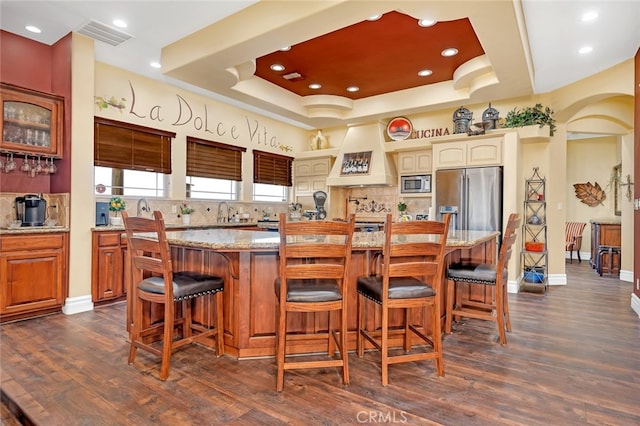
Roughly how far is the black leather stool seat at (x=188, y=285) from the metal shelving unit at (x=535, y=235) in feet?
14.7

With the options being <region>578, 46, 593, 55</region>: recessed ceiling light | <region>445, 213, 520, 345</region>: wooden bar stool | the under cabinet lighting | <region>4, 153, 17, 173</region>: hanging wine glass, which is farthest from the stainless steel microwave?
<region>4, 153, 17, 173</region>: hanging wine glass

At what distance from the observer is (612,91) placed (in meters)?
4.44

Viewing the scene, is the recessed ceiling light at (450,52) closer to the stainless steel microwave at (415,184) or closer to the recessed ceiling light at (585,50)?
the recessed ceiling light at (585,50)

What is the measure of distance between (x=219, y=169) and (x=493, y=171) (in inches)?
167

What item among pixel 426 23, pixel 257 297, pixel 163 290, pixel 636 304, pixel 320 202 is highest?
pixel 426 23

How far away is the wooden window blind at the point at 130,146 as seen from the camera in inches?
176

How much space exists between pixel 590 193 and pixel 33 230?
9981 millimetres

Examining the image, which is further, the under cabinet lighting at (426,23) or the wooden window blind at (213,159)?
the wooden window blind at (213,159)

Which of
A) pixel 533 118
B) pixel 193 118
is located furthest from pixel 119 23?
pixel 533 118

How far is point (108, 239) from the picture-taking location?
13.4ft

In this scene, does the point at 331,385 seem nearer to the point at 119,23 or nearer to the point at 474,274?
the point at 474,274

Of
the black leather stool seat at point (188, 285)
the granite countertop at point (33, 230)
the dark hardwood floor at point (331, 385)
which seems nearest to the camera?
the dark hardwood floor at point (331, 385)

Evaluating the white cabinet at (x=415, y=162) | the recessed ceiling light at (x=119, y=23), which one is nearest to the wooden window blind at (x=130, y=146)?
the recessed ceiling light at (x=119, y=23)

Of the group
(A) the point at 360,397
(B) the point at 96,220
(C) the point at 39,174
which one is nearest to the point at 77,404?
(A) the point at 360,397
